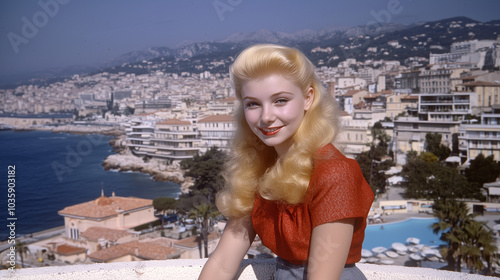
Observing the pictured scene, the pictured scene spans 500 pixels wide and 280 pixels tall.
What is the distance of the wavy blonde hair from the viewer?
0.98 m

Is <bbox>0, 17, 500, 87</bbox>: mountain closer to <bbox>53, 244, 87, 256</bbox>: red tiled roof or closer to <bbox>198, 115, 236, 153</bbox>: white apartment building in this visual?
<bbox>198, 115, 236, 153</bbox>: white apartment building

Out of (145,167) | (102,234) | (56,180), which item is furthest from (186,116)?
(102,234)

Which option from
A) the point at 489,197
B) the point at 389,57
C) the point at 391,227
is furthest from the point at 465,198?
the point at 389,57

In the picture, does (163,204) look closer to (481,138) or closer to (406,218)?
(406,218)

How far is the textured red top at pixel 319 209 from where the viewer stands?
0.88 meters

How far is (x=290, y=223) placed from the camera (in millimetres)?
1007

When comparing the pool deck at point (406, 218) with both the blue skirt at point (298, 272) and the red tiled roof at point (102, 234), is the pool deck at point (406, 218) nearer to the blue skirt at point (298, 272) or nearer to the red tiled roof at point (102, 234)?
the red tiled roof at point (102, 234)

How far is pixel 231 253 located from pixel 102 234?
1232 cm

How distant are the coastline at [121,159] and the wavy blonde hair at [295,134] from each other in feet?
74.5

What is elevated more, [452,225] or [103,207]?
[452,225]

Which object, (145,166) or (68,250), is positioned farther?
(145,166)

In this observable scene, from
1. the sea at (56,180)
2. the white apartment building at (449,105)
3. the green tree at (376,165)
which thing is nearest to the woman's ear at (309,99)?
the green tree at (376,165)

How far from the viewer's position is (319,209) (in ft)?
2.95

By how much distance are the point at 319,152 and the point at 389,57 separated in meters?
49.3
